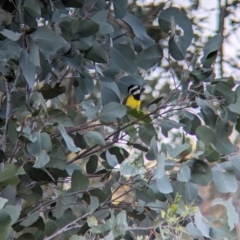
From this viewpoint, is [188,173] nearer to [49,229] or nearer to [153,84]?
[49,229]

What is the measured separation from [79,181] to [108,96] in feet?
0.87

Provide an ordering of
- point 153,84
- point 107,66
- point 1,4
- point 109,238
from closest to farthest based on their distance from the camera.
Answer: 1. point 109,238
2. point 1,4
3. point 107,66
4. point 153,84

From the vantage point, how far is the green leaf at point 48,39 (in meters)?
1.10

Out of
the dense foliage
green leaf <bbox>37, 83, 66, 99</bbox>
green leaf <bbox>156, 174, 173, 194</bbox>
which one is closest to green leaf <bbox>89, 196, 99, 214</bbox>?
the dense foliage

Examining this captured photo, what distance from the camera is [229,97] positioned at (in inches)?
46.8

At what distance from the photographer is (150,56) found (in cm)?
127

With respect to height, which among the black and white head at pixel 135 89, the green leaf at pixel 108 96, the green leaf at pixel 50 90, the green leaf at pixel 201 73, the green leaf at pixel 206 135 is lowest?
the black and white head at pixel 135 89

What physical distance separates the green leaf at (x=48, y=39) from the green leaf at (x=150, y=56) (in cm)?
22

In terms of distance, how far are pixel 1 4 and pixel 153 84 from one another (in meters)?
2.55

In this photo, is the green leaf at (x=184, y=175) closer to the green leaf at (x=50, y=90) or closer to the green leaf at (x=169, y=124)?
the green leaf at (x=169, y=124)

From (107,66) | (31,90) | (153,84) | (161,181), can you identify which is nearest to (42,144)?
(31,90)

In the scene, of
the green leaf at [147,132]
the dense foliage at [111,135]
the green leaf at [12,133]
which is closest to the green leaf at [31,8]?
the dense foliage at [111,135]

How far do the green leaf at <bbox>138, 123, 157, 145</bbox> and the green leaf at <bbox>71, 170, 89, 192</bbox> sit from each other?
0.17m

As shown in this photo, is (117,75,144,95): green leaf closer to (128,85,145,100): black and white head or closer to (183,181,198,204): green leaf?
(128,85,145,100): black and white head
